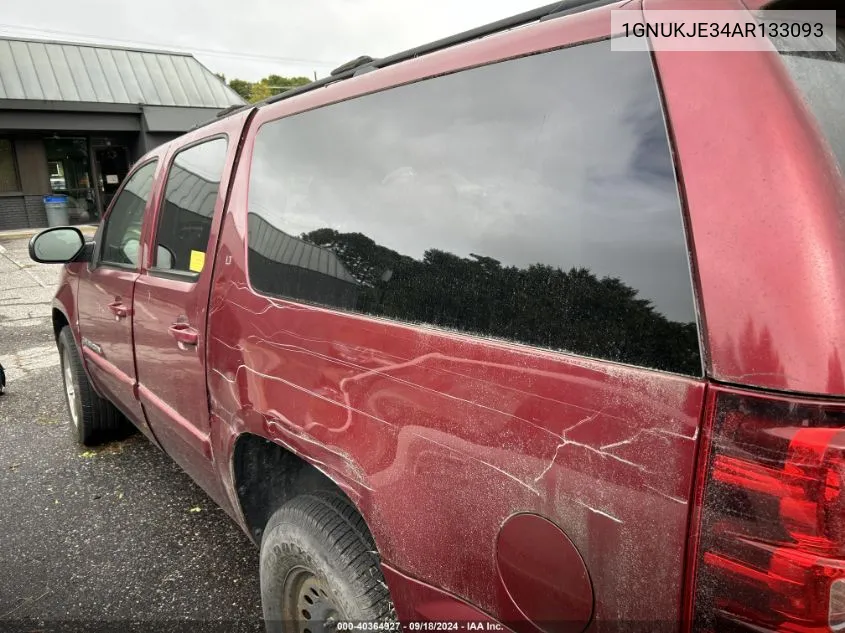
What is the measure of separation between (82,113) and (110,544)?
16.1 meters

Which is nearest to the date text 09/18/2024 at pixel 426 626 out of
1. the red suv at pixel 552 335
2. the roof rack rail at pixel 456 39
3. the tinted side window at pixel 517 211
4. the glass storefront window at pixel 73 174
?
the red suv at pixel 552 335

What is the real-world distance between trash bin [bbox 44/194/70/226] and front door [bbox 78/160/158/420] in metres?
15.5

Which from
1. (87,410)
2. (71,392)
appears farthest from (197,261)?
(71,392)

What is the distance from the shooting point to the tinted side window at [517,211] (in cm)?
99

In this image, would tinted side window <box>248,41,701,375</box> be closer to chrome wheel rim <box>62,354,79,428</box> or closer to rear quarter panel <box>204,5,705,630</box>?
rear quarter panel <box>204,5,705,630</box>

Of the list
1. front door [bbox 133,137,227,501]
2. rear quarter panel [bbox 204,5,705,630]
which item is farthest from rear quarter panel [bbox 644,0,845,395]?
front door [bbox 133,137,227,501]

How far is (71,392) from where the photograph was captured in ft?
13.7

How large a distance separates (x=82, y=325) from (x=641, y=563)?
11.7 ft

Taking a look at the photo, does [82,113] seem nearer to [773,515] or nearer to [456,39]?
[456,39]

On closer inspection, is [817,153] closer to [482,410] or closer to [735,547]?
[735,547]

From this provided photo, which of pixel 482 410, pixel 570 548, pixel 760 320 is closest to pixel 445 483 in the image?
pixel 482 410

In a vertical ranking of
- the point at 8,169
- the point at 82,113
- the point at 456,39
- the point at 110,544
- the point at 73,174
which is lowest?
the point at 110,544

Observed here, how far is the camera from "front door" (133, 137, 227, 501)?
221 cm

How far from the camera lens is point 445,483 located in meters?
1.26
